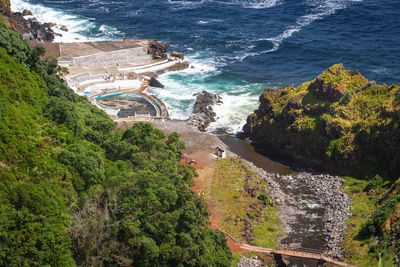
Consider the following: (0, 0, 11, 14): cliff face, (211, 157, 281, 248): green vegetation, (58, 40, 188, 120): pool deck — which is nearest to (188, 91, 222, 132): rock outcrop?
(58, 40, 188, 120): pool deck

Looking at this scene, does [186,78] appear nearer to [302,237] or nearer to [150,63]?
[150,63]

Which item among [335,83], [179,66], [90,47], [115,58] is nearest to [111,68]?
[115,58]

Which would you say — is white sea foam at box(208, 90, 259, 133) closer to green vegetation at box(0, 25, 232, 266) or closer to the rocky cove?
the rocky cove

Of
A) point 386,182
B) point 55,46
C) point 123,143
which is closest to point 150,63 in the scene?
point 55,46

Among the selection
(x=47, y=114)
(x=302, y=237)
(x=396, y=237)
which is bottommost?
(x=302, y=237)

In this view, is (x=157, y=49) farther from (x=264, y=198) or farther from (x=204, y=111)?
(x=264, y=198)
